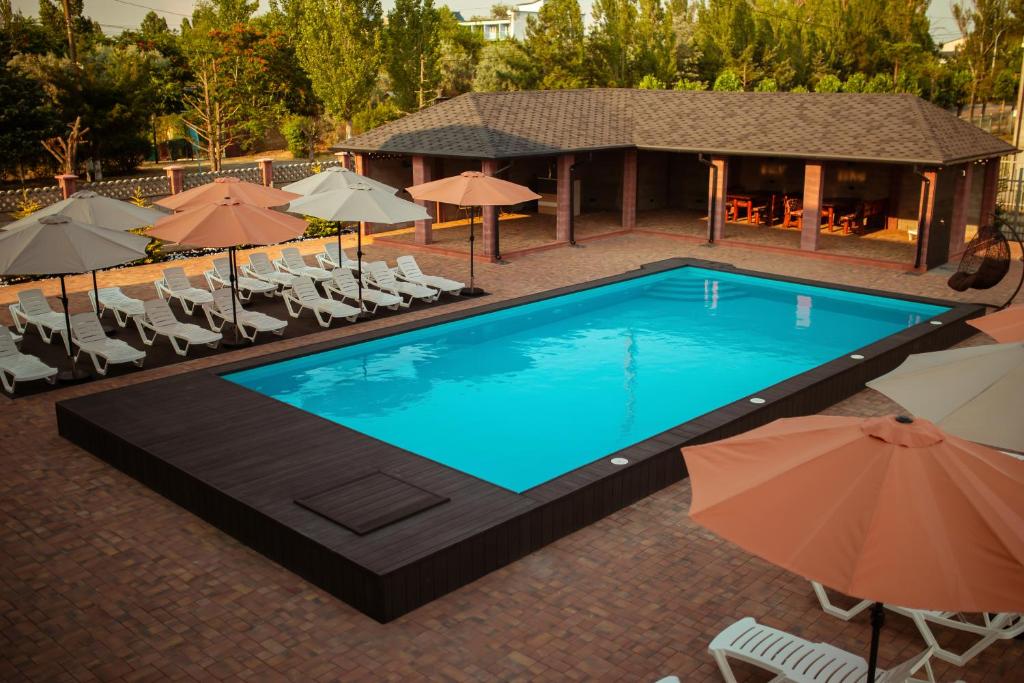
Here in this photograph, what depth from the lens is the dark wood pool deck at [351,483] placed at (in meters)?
8.28

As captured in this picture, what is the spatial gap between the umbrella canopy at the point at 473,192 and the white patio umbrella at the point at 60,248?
6806mm

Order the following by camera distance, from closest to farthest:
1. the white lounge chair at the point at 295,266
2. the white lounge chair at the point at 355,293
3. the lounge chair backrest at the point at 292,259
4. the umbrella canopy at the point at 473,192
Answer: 1. the white lounge chair at the point at 355,293
2. the umbrella canopy at the point at 473,192
3. the white lounge chair at the point at 295,266
4. the lounge chair backrest at the point at 292,259

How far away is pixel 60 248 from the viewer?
41.4 ft

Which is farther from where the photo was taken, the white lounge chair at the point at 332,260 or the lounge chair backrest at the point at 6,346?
the white lounge chair at the point at 332,260

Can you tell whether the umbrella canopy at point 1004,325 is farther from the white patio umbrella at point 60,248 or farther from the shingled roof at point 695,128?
the shingled roof at point 695,128

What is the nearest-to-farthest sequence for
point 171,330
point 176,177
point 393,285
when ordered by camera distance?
1. point 171,330
2. point 393,285
3. point 176,177

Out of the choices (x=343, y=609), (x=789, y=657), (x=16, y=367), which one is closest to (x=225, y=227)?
(x=16, y=367)

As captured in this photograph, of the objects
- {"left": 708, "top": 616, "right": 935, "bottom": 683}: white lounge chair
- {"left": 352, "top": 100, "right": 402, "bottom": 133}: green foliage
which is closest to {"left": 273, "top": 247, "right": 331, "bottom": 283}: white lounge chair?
{"left": 708, "top": 616, "right": 935, "bottom": 683}: white lounge chair

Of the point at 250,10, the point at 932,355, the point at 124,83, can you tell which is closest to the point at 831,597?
the point at 932,355

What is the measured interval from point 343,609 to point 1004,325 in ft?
21.7

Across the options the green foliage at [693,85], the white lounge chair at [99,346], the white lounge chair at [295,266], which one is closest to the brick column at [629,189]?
the white lounge chair at [295,266]

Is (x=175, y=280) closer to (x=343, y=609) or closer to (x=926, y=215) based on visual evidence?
(x=343, y=609)

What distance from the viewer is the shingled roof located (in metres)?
22.5

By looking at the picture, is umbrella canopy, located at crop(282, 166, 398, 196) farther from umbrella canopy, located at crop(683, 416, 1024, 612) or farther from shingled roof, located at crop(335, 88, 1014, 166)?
umbrella canopy, located at crop(683, 416, 1024, 612)
